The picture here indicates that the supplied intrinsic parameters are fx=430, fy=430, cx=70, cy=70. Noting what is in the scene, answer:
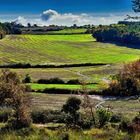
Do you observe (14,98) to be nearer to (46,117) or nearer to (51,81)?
(46,117)

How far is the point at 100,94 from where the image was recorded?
3917 inches

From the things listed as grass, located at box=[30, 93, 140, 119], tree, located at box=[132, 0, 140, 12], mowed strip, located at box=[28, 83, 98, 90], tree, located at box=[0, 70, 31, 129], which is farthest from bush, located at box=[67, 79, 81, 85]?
tree, located at box=[132, 0, 140, 12]

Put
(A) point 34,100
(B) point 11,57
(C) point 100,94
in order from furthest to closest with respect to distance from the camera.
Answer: (B) point 11,57, (C) point 100,94, (A) point 34,100

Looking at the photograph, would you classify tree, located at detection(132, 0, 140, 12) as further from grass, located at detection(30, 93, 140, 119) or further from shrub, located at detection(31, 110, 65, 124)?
grass, located at detection(30, 93, 140, 119)

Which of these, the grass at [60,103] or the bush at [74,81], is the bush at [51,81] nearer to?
the bush at [74,81]

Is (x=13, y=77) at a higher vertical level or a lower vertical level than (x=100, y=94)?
higher

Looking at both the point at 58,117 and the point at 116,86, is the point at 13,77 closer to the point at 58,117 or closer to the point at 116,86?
the point at 116,86

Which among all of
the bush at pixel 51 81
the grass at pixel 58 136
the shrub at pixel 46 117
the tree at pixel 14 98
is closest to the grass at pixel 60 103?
the tree at pixel 14 98

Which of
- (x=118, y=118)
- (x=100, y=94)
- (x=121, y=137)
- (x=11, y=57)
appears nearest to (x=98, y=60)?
(x=11, y=57)

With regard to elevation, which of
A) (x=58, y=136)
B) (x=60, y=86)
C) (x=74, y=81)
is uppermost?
(x=58, y=136)

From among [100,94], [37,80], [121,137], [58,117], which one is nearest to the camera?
[121,137]

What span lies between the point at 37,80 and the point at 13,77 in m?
28.2

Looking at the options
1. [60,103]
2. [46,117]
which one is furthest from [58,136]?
[60,103]

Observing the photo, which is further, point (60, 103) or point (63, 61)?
A: point (63, 61)
